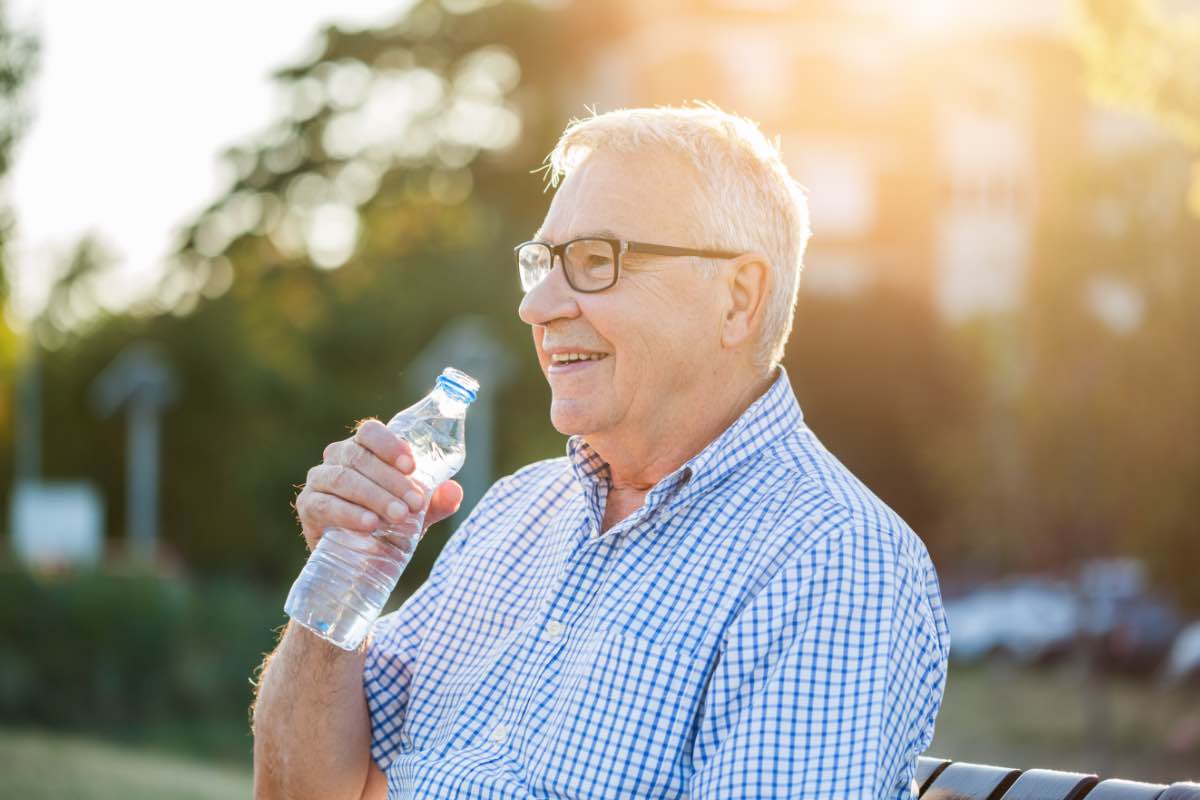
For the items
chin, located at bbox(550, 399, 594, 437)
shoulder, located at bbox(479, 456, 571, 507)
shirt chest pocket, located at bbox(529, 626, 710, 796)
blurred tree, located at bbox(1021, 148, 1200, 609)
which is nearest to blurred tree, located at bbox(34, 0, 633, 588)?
blurred tree, located at bbox(1021, 148, 1200, 609)

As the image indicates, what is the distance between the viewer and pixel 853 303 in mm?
32562

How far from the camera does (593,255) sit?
2705mm

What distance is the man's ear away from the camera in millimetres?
A: 2668

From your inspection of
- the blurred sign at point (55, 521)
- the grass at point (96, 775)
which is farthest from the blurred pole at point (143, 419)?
the grass at point (96, 775)

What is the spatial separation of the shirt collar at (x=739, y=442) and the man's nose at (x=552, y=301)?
1.12 feet

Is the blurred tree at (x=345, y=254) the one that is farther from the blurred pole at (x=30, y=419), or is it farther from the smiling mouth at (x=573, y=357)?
the smiling mouth at (x=573, y=357)

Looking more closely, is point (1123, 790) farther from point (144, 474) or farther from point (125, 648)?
point (144, 474)

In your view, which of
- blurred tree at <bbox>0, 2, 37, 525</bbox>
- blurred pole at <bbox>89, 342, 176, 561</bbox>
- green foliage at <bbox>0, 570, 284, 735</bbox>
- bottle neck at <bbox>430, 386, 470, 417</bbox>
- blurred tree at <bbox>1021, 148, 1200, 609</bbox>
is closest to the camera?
bottle neck at <bbox>430, 386, 470, 417</bbox>

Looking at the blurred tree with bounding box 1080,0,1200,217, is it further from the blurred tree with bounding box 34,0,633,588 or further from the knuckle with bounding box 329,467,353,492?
the blurred tree with bounding box 34,0,633,588

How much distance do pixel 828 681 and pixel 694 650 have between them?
25cm

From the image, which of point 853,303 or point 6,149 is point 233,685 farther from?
point 853,303

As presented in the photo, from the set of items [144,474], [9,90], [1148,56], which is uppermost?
[1148,56]

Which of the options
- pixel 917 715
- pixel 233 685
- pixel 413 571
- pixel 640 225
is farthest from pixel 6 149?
pixel 413 571

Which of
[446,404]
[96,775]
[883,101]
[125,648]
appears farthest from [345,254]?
[446,404]
